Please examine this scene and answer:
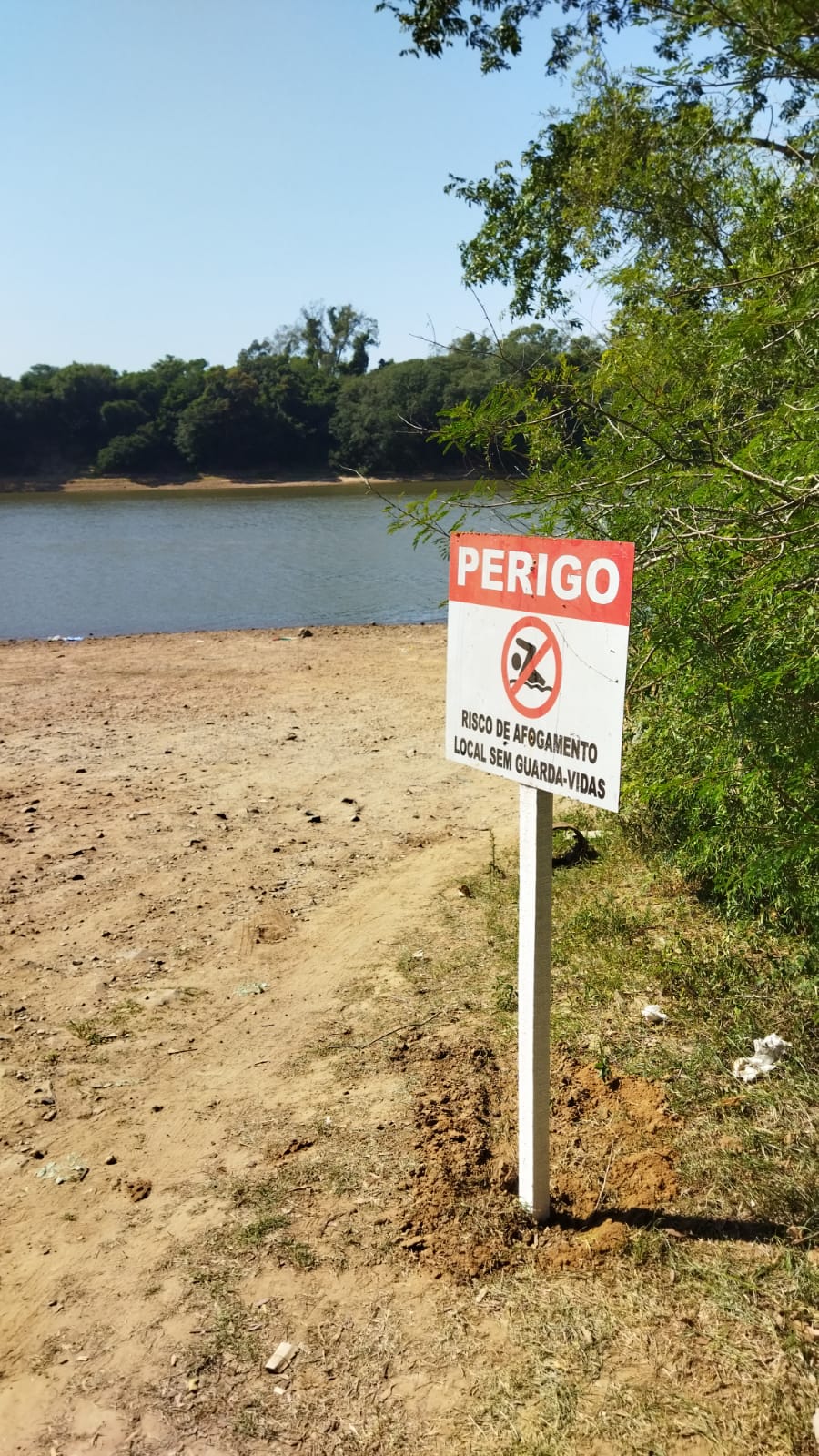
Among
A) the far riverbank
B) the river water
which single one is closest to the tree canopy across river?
the far riverbank

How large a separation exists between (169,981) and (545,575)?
284cm

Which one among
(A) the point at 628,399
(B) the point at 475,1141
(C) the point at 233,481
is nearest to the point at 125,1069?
(B) the point at 475,1141

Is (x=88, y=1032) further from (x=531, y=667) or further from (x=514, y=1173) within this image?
(x=531, y=667)

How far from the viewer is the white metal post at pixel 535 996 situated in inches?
100

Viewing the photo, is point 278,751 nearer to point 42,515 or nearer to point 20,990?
point 20,990

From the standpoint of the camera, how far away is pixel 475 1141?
305cm

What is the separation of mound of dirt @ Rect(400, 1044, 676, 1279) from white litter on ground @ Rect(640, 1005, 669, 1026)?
354 millimetres

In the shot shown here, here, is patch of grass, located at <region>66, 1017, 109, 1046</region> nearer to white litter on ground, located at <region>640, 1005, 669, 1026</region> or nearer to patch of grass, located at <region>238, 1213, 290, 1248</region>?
patch of grass, located at <region>238, 1213, 290, 1248</region>

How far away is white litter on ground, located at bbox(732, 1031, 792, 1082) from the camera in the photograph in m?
3.23

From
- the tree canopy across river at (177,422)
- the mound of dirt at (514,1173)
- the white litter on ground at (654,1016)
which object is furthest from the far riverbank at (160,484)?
the mound of dirt at (514,1173)

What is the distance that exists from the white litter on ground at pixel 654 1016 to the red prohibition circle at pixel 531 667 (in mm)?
1691

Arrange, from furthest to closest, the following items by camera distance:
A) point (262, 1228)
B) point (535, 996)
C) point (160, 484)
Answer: point (160, 484) → point (262, 1228) → point (535, 996)

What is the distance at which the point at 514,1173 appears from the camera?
291 centimetres

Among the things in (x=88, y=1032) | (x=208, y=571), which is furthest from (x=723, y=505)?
(x=208, y=571)
